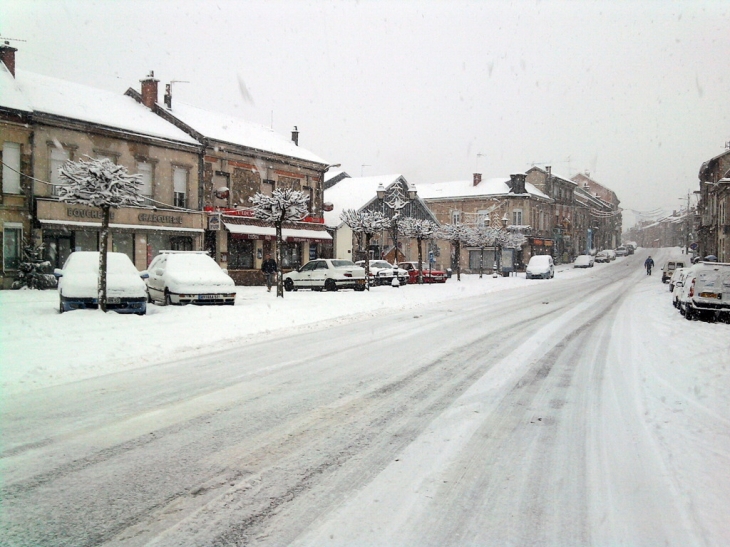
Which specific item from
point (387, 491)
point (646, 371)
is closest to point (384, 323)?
point (646, 371)

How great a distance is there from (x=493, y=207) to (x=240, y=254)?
115 feet

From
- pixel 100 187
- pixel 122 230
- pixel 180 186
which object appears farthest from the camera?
pixel 180 186

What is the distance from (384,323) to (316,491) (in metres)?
10.2

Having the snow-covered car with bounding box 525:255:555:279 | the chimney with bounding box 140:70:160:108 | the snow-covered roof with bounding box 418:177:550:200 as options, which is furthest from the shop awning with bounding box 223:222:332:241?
the snow-covered roof with bounding box 418:177:550:200

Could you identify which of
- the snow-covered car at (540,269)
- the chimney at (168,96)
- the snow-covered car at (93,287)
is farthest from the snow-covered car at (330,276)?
the snow-covered car at (540,269)

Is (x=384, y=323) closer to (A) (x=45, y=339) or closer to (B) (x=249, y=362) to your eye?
(B) (x=249, y=362)

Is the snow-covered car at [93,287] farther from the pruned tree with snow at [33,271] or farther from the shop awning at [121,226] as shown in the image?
the shop awning at [121,226]

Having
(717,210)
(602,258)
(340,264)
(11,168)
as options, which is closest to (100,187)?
(11,168)

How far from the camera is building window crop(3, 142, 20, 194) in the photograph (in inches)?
868

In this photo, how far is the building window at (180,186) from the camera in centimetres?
2891

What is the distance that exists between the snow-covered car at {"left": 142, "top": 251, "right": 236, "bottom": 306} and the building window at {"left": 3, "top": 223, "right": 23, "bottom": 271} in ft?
25.9

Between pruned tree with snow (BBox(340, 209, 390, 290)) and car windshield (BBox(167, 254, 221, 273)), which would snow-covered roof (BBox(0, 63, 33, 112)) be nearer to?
car windshield (BBox(167, 254, 221, 273))

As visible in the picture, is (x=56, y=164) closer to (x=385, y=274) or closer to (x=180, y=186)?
(x=180, y=186)

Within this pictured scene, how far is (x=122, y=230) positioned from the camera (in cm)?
2605
